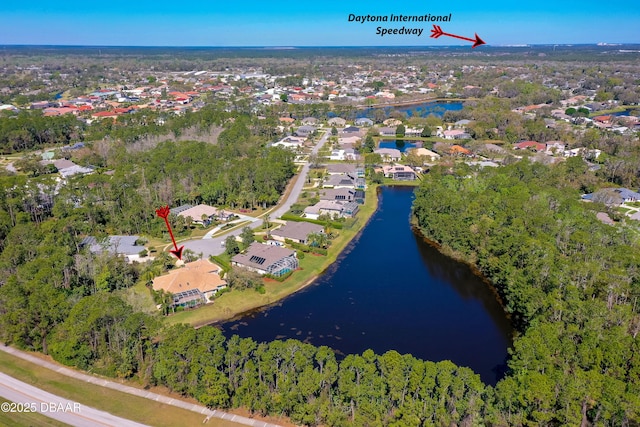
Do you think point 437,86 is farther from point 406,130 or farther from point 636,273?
point 636,273

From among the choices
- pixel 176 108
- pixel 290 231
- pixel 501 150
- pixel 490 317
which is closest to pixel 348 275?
pixel 290 231

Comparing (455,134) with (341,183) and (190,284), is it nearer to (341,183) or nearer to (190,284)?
(341,183)

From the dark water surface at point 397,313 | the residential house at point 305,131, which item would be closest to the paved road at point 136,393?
the dark water surface at point 397,313

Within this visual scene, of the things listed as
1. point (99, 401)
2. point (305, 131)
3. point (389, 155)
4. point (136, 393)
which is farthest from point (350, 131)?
point (99, 401)

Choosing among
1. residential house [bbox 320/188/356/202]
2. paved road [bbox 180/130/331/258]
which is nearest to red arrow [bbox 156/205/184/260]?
paved road [bbox 180/130/331/258]

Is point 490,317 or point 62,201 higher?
point 62,201

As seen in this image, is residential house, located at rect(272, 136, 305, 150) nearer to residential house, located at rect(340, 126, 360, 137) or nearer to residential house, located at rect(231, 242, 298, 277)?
residential house, located at rect(340, 126, 360, 137)

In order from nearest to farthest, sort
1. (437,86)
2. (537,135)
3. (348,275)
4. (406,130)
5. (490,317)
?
(490,317), (348,275), (537,135), (406,130), (437,86)
